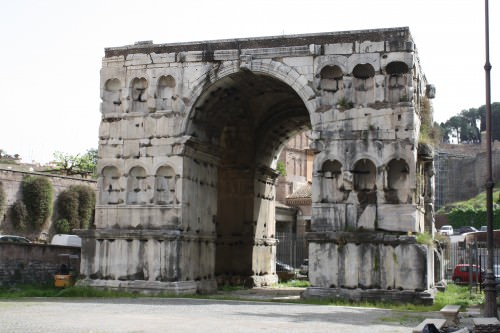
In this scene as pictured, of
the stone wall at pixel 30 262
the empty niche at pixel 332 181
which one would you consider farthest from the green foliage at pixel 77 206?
the empty niche at pixel 332 181

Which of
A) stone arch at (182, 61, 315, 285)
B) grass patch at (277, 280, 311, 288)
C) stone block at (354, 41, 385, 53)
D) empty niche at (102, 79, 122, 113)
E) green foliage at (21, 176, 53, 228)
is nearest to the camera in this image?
stone block at (354, 41, 385, 53)

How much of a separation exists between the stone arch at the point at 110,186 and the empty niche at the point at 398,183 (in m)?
9.03

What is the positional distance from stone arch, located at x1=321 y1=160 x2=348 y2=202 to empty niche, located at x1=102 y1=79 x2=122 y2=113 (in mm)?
7644

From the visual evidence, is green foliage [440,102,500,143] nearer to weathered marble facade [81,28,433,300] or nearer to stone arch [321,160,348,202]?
weathered marble facade [81,28,433,300]

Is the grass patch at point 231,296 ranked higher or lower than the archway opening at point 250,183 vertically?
lower

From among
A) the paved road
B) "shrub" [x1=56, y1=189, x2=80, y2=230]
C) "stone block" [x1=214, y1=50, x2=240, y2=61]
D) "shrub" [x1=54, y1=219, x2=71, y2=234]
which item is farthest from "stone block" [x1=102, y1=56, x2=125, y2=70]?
"shrub" [x1=56, y1=189, x2=80, y2=230]

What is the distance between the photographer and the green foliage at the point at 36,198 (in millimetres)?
46469

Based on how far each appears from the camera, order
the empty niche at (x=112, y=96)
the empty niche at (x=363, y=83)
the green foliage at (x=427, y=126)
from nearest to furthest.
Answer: the empty niche at (x=363, y=83) → the green foliage at (x=427, y=126) → the empty niche at (x=112, y=96)

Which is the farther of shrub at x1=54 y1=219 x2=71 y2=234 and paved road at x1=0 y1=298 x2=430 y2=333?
shrub at x1=54 y1=219 x2=71 y2=234

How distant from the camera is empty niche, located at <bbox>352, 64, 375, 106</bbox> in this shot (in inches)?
892

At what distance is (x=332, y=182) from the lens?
74.5ft

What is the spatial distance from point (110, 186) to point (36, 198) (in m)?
23.5

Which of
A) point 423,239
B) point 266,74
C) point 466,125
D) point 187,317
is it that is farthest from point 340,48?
point 466,125

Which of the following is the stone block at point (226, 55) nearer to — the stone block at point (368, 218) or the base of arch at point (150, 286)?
the stone block at point (368, 218)
